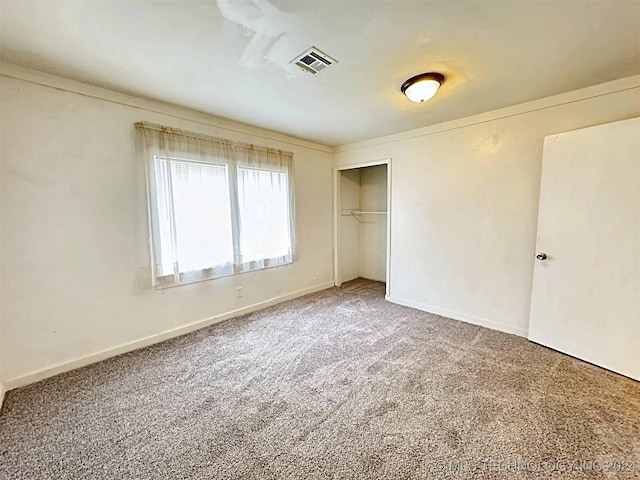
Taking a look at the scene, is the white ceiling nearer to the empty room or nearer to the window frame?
the empty room

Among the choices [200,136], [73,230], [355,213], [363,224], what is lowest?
[363,224]

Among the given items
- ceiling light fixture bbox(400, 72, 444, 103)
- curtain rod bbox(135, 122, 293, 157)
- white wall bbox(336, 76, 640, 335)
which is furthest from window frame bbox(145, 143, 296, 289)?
ceiling light fixture bbox(400, 72, 444, 103)

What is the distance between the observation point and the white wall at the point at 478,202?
8.51ft

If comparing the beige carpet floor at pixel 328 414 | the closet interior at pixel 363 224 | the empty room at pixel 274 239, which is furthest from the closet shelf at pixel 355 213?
the beige carpet floor at pixel 328 414

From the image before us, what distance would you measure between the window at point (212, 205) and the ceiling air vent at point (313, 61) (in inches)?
58.6

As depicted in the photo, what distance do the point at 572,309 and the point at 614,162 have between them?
49.3 inches

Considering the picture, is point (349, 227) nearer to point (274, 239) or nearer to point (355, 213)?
point (355, 213)

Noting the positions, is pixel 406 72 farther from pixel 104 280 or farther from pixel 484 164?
pixel 104 280

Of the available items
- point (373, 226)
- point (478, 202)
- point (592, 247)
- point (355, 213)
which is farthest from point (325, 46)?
point (373, 226)

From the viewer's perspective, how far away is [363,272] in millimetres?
5395

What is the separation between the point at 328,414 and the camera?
1771 mm

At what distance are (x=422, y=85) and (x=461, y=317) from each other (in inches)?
103

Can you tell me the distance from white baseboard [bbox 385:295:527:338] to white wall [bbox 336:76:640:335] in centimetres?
1

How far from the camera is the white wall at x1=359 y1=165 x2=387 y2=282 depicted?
16.5 feet
